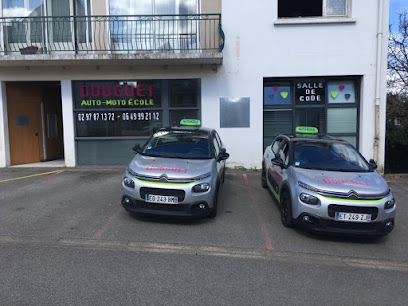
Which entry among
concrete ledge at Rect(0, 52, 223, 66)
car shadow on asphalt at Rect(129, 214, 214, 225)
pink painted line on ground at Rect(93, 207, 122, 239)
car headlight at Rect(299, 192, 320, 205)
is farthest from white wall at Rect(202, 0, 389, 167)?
car headlight at Rect(299, 192, 320, 205)

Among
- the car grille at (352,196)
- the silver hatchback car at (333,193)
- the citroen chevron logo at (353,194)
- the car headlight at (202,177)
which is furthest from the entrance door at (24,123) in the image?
the citroen chevron logo at (353,194)

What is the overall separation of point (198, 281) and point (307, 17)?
9.39 m

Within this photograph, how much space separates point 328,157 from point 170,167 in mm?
2867

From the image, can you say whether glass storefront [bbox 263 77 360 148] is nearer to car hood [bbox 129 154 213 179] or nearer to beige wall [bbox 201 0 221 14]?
beige wall [bbox 201 0 221 14]

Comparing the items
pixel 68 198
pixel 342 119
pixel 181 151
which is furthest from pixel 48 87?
pixel 342 119

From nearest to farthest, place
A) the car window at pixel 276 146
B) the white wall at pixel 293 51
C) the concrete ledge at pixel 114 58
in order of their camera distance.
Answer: the car window at pixel 276 146
the concrete ledge at pixel 114 58
the white wall at pixel 293 51

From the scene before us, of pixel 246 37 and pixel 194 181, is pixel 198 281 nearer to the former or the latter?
pixel 194 181

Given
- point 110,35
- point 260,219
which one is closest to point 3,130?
point 110,35

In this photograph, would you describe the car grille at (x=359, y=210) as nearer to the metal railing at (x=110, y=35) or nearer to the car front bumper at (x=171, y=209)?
the car front bumper at (x=171, y=209)

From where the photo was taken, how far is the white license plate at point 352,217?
15.1 feet

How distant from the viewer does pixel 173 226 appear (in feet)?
17.4

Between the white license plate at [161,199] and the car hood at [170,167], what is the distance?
32 centimetres

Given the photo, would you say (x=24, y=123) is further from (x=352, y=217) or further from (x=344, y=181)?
(x=352, y=217)

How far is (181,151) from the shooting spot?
245 inches
